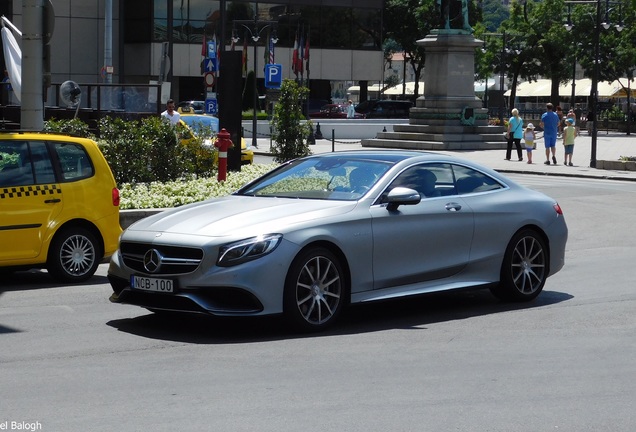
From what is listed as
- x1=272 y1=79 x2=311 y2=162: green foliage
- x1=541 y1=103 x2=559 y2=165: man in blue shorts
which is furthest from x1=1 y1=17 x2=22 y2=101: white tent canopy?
x1=541 y1=103 x2=559 y2=165: man in blue shorts

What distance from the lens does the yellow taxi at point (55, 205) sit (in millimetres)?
11961

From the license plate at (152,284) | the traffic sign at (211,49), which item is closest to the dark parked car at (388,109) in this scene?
the traffic sign at (211,49)

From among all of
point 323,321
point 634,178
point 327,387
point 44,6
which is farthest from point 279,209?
point 634,178

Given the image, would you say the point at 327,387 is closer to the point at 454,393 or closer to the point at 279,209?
the point at 454,393

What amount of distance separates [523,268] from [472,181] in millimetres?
967

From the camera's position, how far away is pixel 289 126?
24.0 meters

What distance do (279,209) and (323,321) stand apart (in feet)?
3.18

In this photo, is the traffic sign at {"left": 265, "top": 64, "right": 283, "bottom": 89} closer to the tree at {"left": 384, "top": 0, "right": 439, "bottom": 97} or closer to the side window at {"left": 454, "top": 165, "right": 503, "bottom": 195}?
the side window at {"left": 454, "top": 165, "right": 503, "bottom": 195}

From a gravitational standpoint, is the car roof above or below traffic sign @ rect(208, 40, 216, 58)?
below

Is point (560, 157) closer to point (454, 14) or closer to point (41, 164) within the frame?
point (454, 14)

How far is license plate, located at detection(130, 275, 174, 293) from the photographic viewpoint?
29.8ft

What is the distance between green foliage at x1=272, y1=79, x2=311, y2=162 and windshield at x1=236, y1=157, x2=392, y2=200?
1283cm

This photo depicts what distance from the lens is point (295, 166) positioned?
35.7ft

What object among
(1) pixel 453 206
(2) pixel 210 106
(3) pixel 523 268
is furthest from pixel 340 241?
(2) pixel 210 106
